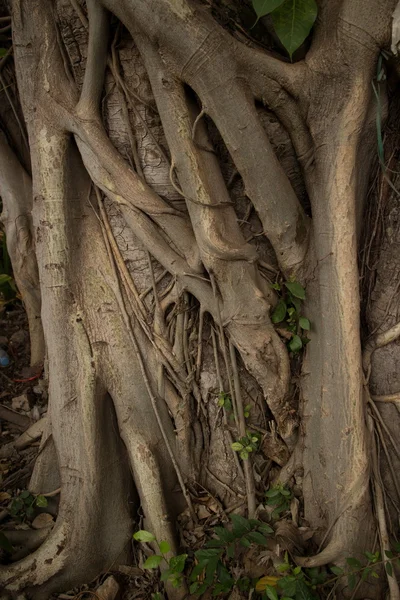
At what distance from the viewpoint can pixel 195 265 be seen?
234cm

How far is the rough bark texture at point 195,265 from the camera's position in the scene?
2.15 m

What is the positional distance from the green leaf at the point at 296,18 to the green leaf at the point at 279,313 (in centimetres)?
95

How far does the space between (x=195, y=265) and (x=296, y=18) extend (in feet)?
3.25

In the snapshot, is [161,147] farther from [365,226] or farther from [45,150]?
[365,226]

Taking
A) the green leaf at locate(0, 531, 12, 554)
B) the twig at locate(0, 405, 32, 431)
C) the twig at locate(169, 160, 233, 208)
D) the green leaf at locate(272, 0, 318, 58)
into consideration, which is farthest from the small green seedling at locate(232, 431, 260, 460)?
the green leaf at locate(272, 0, 318, 58)

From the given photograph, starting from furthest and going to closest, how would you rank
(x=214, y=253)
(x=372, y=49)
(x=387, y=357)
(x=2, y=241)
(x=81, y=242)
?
(x=2, y=241) → (x=81, y=242) → (x=387, y=357) → (x=214, y=253) → (x=372, y=49)

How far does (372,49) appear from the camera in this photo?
6.73ft

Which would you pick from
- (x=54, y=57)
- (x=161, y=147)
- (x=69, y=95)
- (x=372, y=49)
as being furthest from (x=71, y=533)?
(x=372, y=49)

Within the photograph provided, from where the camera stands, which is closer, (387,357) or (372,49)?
(372,49)

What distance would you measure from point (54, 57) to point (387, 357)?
1.91 meters

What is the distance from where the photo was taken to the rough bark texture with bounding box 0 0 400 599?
2.15m

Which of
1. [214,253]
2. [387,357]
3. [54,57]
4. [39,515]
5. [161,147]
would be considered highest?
[54,57]

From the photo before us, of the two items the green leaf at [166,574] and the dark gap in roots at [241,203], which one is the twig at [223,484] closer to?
the green leaf at [166,574]

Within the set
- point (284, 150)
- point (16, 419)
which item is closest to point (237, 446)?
point (284, 150)
